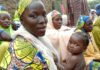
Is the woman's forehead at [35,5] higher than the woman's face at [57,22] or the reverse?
higher

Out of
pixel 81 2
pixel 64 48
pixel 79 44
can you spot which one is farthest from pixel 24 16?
pixel 81 2

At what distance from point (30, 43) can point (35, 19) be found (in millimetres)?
193

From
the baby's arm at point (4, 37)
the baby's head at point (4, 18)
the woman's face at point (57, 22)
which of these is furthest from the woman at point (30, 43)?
the woman's face at point (57, 22)

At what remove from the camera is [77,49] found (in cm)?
322

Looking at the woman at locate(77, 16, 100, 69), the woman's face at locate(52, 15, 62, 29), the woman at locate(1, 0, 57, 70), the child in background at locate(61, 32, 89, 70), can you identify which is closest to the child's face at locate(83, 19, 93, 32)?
the woman at locate(77, 16, 100, 69)

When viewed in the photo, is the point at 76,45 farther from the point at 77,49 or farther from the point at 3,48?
the point at 3,48

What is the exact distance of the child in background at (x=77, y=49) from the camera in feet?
10.6

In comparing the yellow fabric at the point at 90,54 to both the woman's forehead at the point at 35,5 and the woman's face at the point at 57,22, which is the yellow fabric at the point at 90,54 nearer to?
the woman's face at the point at 57,22

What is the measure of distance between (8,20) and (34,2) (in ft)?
6.58


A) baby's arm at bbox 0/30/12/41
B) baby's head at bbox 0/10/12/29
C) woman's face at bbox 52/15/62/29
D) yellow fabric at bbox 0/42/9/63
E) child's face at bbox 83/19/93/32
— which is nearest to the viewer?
yellow fabric at bbox 0/42/9/63

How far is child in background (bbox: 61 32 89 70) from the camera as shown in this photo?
10.6ft

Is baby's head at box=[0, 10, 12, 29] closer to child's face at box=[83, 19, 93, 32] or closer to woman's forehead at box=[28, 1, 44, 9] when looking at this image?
child's face at box=[83, 19, 93, 32]

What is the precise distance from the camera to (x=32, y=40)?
221cm

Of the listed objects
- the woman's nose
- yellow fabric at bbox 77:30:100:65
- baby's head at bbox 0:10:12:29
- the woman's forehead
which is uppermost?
the woman's forehead
